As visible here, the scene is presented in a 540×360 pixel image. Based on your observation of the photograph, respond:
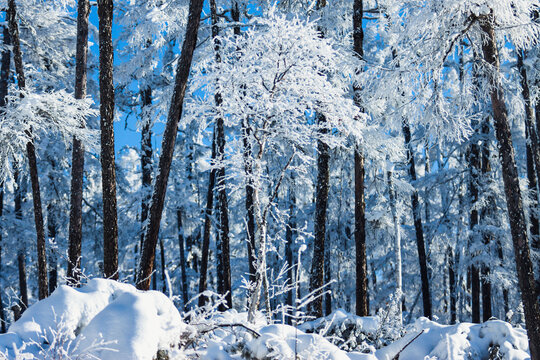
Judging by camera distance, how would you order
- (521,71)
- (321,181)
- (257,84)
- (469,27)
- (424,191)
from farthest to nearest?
1. (424,191)
2. (521,71)
3. (321,181)
4. (257,84)
5. (469,27)

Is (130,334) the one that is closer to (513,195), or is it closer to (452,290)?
(513,195)

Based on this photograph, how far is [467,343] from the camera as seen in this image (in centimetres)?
626

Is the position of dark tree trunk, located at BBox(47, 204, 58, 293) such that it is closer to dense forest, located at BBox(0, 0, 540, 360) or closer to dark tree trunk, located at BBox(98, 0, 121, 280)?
dense forest, located at BBox(0, 0, 540, 360)

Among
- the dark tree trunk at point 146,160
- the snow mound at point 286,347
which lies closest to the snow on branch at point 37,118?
the dark tree trunk at point 146,160

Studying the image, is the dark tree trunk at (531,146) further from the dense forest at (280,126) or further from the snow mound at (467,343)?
the snow mound at (467,343)

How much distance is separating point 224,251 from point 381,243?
34.8 feet

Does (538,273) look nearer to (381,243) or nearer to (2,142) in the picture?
(381,243)

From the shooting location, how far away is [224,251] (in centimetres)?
1405

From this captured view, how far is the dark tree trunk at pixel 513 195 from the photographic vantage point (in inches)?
291

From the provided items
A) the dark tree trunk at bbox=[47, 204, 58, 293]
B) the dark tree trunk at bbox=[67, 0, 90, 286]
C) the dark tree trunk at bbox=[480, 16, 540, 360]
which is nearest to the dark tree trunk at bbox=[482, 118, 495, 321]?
the dark tree trunk at bbox=[480, 16, 540, 360]

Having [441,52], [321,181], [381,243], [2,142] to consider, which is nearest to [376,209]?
[381,243]

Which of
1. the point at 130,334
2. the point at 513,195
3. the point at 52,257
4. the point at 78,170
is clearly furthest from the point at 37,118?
the point at 52,257

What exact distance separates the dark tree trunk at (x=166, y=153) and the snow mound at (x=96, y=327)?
13.2 feet

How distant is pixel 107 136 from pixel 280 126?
351cm
